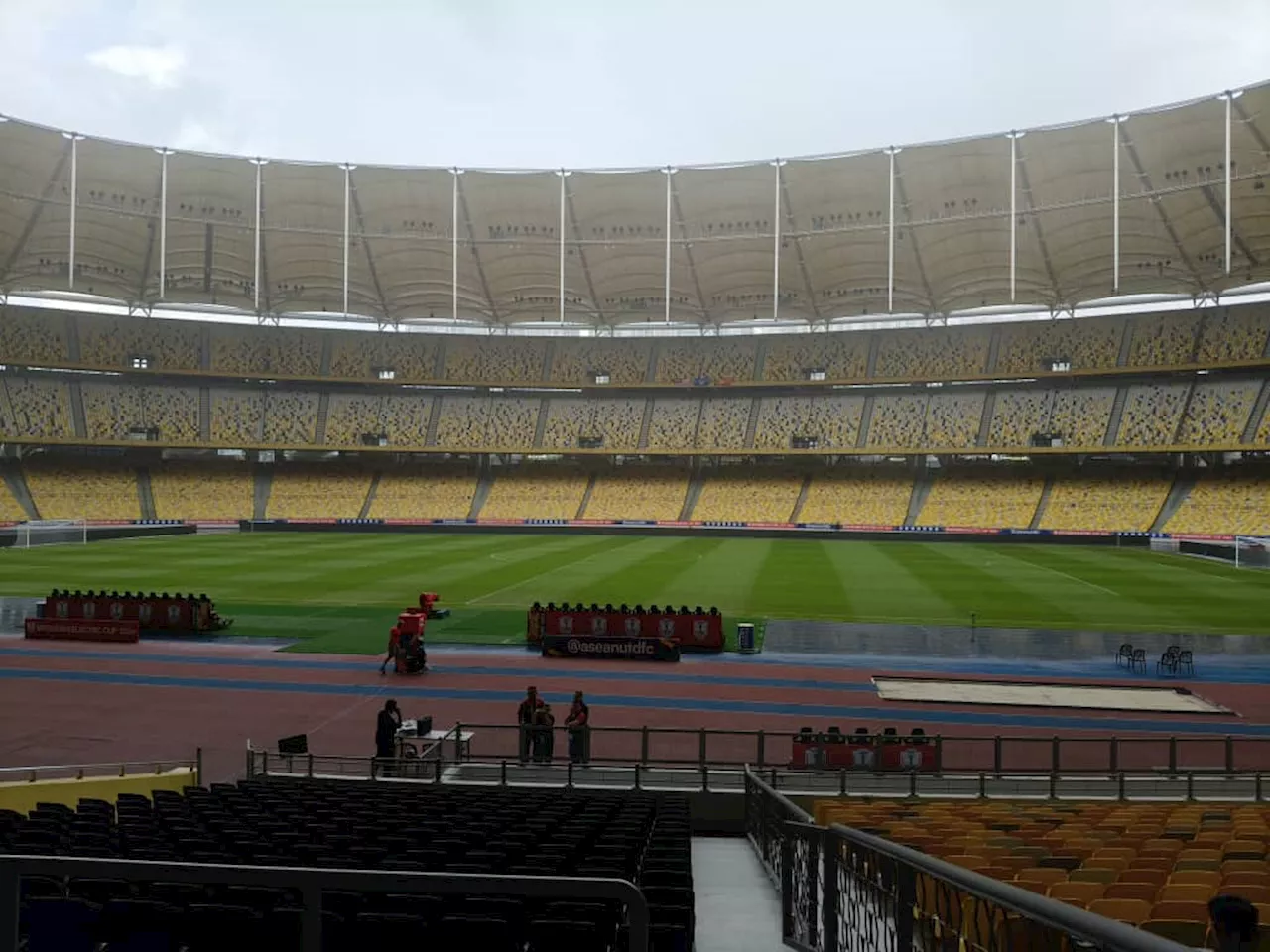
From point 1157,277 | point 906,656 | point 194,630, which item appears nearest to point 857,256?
point 1157,277

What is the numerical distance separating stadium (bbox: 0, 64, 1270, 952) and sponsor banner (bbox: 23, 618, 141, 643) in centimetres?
18

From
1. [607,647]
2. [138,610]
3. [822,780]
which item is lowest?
[822,780]

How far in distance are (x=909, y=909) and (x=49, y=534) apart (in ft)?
212

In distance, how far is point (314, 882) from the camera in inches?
101

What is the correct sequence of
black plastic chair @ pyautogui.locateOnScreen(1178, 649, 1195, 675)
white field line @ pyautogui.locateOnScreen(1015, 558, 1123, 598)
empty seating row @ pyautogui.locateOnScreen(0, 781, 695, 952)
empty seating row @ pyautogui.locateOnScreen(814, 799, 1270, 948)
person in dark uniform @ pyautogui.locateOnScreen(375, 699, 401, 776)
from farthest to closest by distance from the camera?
1. white field line @ pyautogui.locateOnScreen(1015, 558, 1123, 598)
2. black plastic chair @ pyautogui.locateOnScreen(1178, 649, 1195, 675)
3. person in dark uniform @ pyautogui.locateOnScreen(375, 699, 401, 776)
4. empty seating row @ pyautogui.locateOnScreen(814, 799, 1270, 948)
5. empty seating row @ pyautogui.locateOnScreen(0, 781, 695, 952)

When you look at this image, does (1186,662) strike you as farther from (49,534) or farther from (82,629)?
(49,534)

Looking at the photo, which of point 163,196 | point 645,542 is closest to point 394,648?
point 645,542

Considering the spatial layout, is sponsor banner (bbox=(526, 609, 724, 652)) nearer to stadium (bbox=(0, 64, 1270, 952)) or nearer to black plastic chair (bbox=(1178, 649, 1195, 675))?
stadium (bbox=(0, 64, 1270, 952))

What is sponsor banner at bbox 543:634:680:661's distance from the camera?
25.2 meters

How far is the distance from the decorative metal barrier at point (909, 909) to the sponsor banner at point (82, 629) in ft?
82.1

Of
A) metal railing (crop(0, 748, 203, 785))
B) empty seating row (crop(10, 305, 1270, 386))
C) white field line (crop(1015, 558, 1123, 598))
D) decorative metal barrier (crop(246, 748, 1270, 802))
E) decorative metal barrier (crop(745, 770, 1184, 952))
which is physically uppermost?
empty seating row (crop(10, 305, 1270, 386))

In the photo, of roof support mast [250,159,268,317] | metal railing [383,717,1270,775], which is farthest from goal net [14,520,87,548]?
metal railing [383,717,1270,775]

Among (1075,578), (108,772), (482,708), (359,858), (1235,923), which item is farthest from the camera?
(1075,578)

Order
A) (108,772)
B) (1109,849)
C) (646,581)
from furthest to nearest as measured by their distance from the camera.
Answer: (646,581)
(108,772)
(1109,849)
